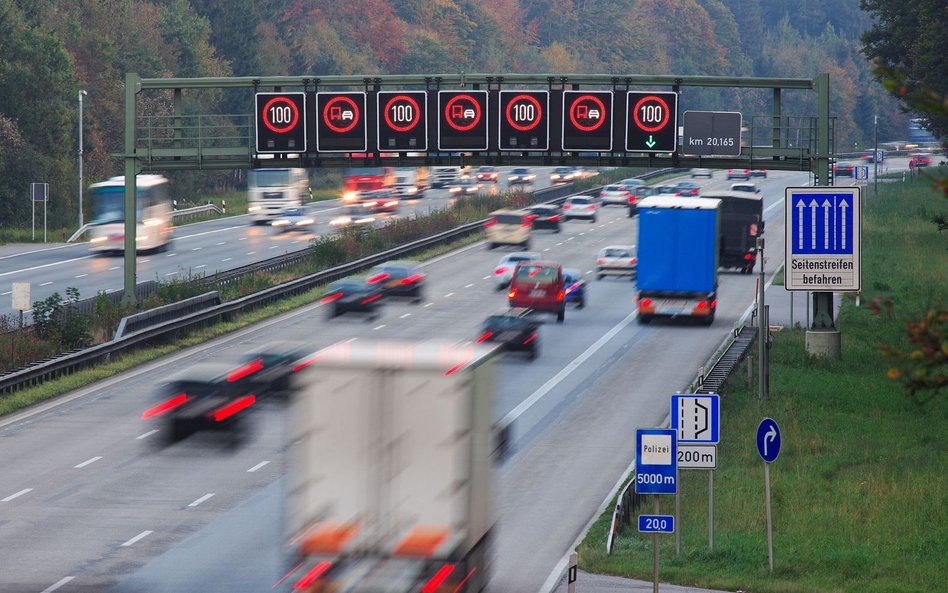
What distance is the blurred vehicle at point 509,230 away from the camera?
7925cm

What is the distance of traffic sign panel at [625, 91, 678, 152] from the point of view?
1831 inches

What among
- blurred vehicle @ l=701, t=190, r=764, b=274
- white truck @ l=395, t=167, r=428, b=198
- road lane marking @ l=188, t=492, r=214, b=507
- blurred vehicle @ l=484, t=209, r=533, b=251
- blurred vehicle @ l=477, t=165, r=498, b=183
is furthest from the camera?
blurred vehicle @ l=477, t=165, r=498, b=183

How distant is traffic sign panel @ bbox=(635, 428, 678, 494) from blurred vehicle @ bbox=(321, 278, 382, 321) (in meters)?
32.4

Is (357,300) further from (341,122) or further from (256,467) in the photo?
(256,467)

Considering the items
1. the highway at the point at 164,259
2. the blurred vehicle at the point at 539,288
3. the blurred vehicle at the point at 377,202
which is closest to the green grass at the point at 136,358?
the highway at the point at 164,259

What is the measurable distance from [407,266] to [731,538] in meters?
34.8

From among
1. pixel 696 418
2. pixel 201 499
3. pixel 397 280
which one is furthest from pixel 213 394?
pixel 397 280

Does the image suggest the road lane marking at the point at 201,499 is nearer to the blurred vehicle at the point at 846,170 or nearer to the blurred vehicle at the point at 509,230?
the blurred vehicle at the point at 509,230

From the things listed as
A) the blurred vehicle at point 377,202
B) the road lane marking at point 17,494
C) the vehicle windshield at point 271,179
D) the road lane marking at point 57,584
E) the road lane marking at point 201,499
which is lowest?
the road lane marking at point 201,499

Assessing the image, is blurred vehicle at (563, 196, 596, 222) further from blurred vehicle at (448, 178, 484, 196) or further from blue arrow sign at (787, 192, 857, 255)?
blue arrow sign at (787, 192, 857, 255)

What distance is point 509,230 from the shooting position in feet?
260

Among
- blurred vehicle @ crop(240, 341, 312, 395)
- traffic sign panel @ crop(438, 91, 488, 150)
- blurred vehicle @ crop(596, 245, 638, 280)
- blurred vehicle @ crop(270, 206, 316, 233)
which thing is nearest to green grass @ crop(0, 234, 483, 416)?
traffic sign panel @ crop(438, 91, 488, 150)

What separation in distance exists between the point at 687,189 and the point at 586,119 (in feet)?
227

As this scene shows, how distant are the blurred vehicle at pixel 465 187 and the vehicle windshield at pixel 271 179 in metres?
22.8
